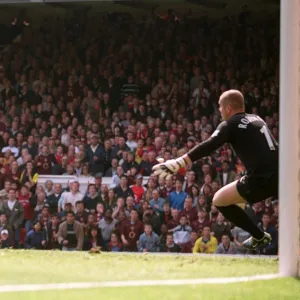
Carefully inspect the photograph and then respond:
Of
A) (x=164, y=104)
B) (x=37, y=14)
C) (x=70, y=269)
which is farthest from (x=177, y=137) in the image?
(x=70, y=269)

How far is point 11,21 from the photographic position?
20.7m

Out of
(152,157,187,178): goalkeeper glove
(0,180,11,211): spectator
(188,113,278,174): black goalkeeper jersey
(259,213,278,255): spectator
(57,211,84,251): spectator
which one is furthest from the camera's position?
(0,180,11,211): spectator

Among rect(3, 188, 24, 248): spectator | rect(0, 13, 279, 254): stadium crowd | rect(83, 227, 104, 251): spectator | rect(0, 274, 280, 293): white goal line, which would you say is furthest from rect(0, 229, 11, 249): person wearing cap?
rect(0, 274, 280, 293): white goal line

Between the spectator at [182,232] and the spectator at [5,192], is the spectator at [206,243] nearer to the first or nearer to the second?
the spectator at [182,232]

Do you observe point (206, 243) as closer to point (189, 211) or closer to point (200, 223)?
point (200, 223)

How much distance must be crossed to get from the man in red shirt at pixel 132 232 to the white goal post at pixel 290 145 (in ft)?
24.3

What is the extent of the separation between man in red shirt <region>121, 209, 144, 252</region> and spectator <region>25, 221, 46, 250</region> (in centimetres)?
154

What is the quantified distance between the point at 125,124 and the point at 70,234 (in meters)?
3.40

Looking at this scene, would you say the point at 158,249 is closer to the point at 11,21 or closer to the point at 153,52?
the point at 153,52

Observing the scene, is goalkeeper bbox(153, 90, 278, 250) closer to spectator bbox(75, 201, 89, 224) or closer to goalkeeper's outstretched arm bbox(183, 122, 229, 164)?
goalkeeper's outstretched arm bbox(183, 122, 229, 164)

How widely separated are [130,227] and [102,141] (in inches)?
117

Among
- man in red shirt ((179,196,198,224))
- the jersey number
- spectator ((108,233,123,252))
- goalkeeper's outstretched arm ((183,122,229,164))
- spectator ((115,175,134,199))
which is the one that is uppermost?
the jersey number

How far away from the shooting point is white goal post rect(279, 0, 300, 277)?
23.4 ft

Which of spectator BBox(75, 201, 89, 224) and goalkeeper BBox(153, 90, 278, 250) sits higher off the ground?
goalkeeper BBox(153, 90, 278, 250)
